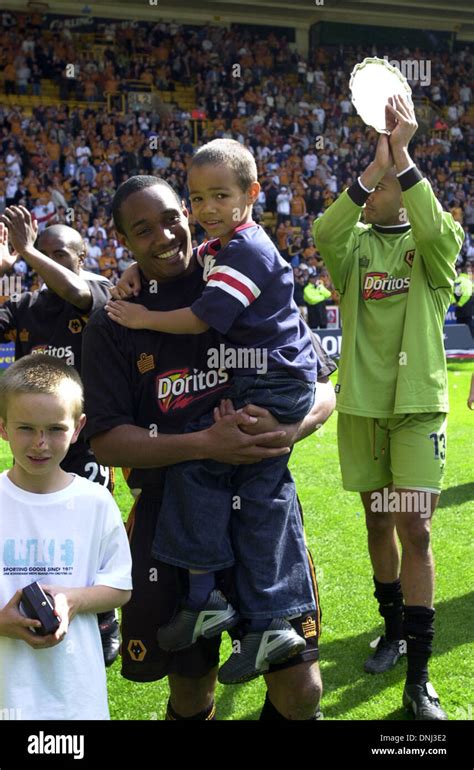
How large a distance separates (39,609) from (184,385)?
0.87m

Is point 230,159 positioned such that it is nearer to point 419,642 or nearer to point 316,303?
point 419,642

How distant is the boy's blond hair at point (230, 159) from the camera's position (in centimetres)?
304

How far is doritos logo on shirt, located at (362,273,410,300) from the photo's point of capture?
13.8 ft

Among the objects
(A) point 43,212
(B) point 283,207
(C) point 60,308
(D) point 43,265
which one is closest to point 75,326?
(C) point 60,308

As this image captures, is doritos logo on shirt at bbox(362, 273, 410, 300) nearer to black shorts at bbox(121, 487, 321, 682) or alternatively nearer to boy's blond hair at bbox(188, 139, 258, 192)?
boy's blond hair at bbox(188, 139, 258, 192)

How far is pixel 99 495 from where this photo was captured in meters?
2.70

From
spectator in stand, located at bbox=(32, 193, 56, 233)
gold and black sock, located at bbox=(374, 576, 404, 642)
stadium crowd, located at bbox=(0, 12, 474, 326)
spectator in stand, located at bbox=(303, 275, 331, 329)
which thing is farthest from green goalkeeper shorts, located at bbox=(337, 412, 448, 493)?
spectator in stand, located at bbox=(32, 193, 56, 233)

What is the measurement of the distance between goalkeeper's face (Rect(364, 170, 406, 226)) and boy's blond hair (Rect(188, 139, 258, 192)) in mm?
1226

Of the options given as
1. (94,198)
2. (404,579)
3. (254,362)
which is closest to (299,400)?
(254,362)

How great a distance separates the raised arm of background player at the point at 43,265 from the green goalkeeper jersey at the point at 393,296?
1.22m

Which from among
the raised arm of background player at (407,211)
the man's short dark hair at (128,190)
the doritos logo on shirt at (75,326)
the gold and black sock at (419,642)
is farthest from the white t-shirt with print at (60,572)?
the doritos logo on shirt at (75,326)

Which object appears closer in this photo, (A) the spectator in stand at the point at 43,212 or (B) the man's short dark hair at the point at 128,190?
(B) the man's short dark hair at the point at 128,190

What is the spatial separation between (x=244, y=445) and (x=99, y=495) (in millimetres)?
462

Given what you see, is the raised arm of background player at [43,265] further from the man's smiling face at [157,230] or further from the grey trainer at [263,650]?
the grey trainer at [263,650]
